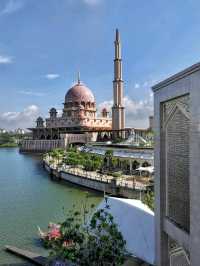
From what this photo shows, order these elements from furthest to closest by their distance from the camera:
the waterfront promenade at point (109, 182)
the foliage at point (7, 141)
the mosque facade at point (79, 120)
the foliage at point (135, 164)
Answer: the foliage at point (7, 141) → the mosque facade at point (79, 120) → the foliage at point (135, 164) → the waterfront promenade at point (109, 182)

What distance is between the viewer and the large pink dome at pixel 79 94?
295 ft

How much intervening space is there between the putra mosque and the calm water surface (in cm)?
4077

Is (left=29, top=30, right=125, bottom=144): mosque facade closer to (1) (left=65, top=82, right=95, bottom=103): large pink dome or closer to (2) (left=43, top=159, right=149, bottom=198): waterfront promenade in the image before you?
(1) (left=65, top=82, right=95, bottom=103): large pink dome

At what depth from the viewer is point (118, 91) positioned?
7638 centimetres

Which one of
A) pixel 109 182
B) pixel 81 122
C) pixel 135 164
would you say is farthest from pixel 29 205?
pixel 81 122

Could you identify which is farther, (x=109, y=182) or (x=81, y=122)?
(x=81, y=122)

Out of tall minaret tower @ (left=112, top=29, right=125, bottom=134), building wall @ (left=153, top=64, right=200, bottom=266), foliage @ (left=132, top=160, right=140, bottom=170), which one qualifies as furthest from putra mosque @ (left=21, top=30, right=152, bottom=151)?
building wall @ (left=153, top=64, right=200, bottom=266)

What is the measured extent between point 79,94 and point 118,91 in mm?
17093

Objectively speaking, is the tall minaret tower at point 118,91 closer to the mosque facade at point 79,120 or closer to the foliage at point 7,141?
the mosque facade at point 79,120

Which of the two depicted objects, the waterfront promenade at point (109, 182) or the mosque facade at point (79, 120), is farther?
the mosque facade at point (79, 120)

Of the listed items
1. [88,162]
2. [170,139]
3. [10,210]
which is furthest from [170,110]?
[88,162]

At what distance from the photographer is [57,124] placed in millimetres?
91250

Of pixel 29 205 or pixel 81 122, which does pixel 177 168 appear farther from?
pixel 81 122

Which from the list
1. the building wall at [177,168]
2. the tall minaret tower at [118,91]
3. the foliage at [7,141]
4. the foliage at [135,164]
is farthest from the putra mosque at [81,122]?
the building wall at [177,168]
